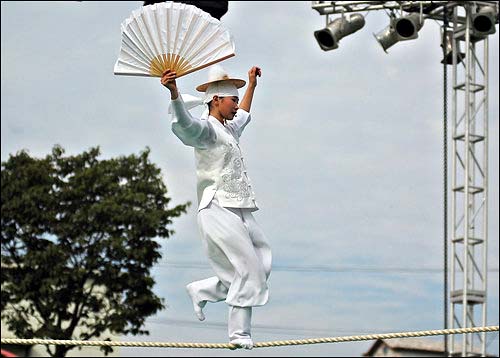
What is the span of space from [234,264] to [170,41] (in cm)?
119

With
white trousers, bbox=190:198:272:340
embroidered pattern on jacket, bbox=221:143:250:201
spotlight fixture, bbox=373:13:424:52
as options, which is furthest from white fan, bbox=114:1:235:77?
spotlight fixture, bbox=373:13:424:52

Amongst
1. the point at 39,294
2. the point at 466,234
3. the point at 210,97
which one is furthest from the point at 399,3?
the point at 39,294

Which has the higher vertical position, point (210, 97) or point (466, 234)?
point (466, 234)

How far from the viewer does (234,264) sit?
6605 mm

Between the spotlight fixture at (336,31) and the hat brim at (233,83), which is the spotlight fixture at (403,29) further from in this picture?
the hat brim at (233,83)

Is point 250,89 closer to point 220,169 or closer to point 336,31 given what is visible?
point 220,169

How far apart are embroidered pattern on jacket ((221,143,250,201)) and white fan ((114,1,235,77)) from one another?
539 millimetres

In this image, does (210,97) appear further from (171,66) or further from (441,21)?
(441,21)

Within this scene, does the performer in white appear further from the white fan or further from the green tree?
the green tree

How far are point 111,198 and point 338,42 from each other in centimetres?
859

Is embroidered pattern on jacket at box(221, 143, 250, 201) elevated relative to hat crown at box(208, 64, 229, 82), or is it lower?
lower

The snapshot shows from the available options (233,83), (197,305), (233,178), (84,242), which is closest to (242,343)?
(197,305)

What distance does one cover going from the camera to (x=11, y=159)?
78.3ft

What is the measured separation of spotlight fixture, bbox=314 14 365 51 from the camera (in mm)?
15023
